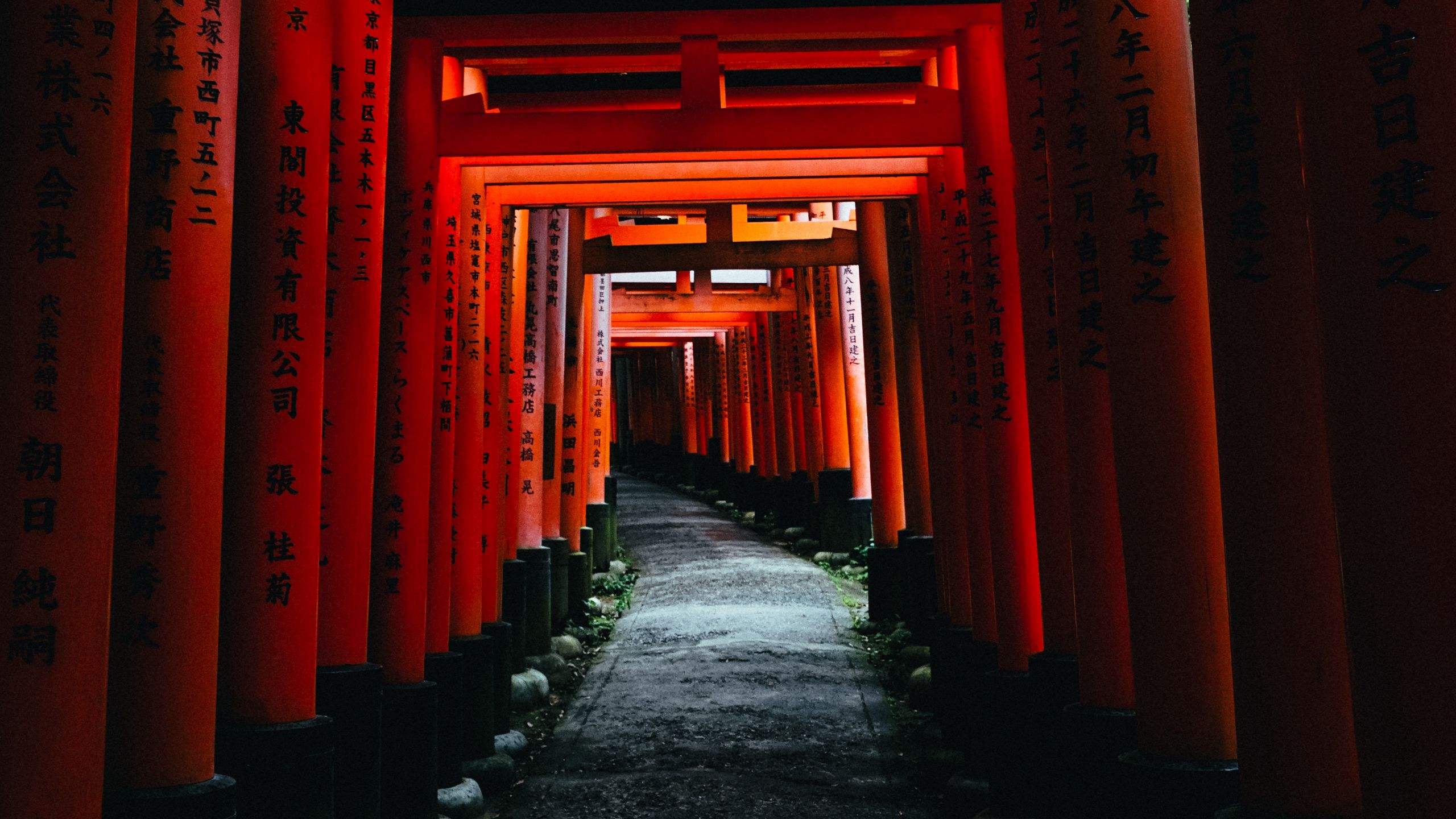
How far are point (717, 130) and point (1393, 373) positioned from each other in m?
4.24

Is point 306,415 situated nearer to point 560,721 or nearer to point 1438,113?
point 1438,113

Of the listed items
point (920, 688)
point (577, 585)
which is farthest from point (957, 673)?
point (577, 585)

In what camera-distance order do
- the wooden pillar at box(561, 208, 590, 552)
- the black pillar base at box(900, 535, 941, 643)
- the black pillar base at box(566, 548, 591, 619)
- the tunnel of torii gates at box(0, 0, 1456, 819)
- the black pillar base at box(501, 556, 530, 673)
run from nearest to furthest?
the tunnel of torii gates at box(0, 0, 1456, 819)
the black pillar base at box(501, 556, 530, 673)
the black pillar base at box(900, 535, 941, 643)
the black pillar base at box(566, 548, 591, 619)
the wooden pillar at box(561, 208, 590, 552)

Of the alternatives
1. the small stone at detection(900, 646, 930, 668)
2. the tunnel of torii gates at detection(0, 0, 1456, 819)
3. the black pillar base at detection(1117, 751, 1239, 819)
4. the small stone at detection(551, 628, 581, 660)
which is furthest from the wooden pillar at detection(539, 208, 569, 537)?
the black pillar base at detection(1117, 751, 1239, 819)

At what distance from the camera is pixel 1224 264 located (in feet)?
8.66

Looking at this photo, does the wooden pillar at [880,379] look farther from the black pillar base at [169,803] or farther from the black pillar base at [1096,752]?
the black pillar base at [169,803]

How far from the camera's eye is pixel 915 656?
838 centimetres

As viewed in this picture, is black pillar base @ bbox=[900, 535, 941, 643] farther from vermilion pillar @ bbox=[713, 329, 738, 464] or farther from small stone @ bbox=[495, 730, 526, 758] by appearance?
vermilion pillar @ bbox=[713, 329, 738, 464]

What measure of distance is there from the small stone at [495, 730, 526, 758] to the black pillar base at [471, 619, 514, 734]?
0.19 ft

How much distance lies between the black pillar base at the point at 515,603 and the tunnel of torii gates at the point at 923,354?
1101mm

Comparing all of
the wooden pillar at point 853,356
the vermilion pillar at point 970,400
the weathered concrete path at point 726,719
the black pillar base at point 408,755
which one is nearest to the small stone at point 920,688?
the weathered concrete path at point 726,719

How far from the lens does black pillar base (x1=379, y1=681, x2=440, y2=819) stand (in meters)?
4.88

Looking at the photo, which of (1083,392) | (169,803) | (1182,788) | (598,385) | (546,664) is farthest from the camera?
(598,385)

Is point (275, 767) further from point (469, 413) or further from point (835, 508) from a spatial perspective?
point (835, 508)
